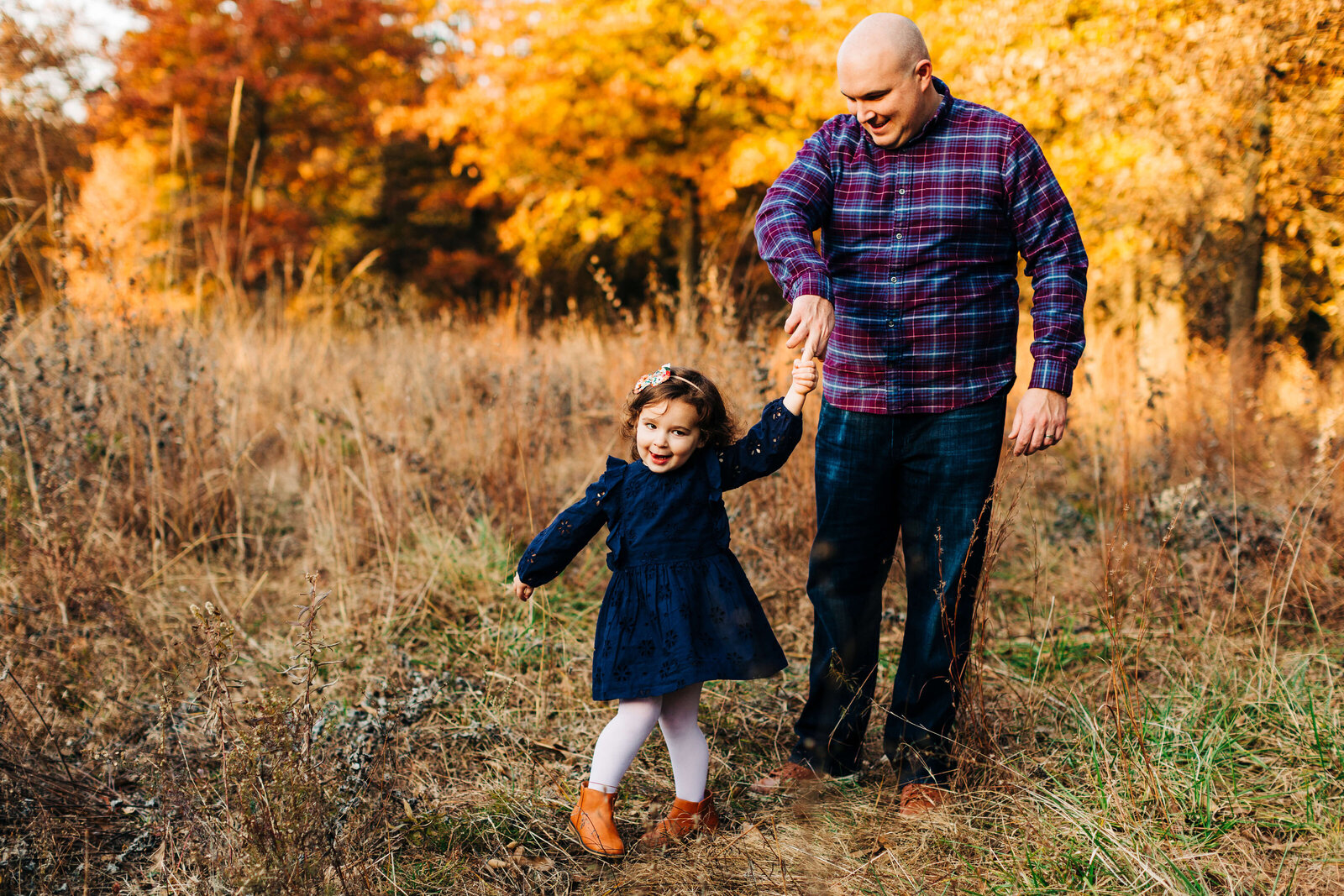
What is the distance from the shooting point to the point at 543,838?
222 centimetres

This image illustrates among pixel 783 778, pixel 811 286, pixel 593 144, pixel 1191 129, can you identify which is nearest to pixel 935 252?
pixel 811 286

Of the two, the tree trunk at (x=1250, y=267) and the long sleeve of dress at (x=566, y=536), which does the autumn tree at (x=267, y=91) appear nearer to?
the tree trunk at (x=1250, y=267)

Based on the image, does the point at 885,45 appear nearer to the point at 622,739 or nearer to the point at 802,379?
the point at 802,379

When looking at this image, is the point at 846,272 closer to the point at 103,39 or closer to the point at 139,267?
the point at 139,267

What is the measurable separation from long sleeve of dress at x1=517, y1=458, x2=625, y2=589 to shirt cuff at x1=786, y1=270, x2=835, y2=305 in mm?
576

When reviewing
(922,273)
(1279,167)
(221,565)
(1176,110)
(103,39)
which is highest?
(103,39)

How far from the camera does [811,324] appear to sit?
1.84 m

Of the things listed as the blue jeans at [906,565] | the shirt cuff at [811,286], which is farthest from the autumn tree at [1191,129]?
the shirt cuff at [811,286]

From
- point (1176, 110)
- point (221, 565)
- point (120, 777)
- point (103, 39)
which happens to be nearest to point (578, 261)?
point (103, 39)

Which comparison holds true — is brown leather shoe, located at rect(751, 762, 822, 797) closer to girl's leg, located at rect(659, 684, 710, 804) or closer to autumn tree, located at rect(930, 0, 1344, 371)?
girl's leg, located at rect(659, 684, 710, 804)

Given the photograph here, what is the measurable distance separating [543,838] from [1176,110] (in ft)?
17.5

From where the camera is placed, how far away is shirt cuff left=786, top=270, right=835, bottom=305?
1900 mm

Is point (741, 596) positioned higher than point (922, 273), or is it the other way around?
point (922, 273)

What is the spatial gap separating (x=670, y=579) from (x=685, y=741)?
0.41m
